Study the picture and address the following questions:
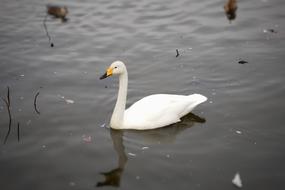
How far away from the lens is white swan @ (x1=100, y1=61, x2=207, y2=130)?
8.42m

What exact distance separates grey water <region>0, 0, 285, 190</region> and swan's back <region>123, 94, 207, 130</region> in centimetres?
19

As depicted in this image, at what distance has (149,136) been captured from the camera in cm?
841

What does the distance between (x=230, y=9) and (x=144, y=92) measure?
5.71 meters

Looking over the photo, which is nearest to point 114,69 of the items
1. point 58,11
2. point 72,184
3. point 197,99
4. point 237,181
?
point 197,99

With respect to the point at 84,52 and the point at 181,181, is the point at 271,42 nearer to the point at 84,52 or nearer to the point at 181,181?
the point at 84,52

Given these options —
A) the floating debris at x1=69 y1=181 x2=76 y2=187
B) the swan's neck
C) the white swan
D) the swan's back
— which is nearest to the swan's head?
the white swan

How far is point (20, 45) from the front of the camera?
12.8m

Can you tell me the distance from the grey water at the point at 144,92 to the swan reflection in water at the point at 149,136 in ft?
0.07

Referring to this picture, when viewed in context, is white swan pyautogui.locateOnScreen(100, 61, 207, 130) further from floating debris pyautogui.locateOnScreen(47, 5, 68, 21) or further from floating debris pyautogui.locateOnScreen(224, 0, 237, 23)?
floating debris pyautogui.locateOnScreen(47, 5, 68, 21)

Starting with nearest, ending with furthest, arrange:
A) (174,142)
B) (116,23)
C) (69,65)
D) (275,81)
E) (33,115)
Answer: (174,142), (33,115), (275,81), (69,65), (116,23)

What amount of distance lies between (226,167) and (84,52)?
20.6 ft

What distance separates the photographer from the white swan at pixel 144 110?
8422 millimetres

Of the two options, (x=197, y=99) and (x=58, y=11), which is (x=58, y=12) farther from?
(x=197, y=99)

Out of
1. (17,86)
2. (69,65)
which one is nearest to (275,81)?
(69,65)
